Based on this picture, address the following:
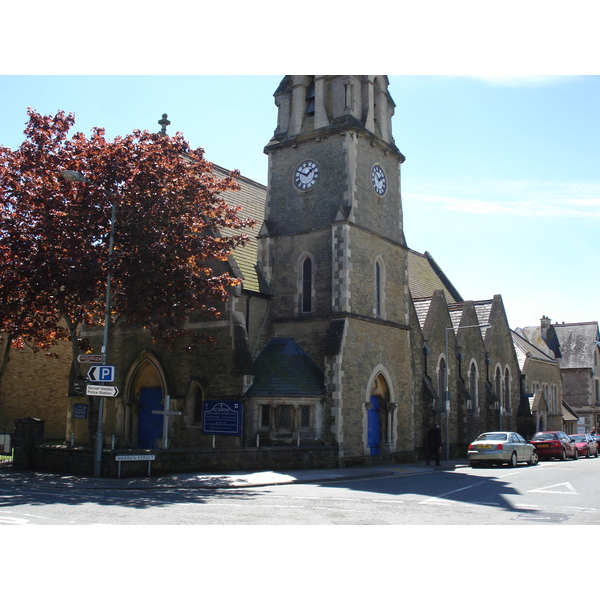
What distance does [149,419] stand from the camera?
25.2m

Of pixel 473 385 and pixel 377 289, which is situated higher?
pixel 377 289

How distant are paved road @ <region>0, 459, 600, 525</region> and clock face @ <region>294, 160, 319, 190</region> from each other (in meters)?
11.7

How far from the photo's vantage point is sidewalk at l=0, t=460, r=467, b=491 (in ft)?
50.2

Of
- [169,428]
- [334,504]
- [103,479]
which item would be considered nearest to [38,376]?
[169,428]

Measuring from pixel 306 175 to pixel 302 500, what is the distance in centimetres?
1571

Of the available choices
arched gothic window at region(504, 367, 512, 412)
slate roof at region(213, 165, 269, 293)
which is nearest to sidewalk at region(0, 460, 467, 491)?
slate roof at region(213, 165, 269, 293)

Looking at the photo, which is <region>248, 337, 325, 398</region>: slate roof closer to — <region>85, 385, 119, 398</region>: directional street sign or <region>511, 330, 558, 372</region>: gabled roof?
<region>85, 385, 119, 398</region>: directional street sign

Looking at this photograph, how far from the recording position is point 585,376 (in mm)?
65062

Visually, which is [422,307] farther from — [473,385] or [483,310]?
[483,310]

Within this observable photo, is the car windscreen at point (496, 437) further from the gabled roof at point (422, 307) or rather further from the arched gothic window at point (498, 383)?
the arched gothic window at point (498, 383)

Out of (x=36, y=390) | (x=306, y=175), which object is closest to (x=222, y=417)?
(x=306, y=175)

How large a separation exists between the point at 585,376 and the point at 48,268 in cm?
5988

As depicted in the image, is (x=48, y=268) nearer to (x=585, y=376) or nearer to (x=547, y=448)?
(x=547, y=448)

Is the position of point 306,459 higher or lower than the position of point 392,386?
lower
